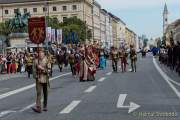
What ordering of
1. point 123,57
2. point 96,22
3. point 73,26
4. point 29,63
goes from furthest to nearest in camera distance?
point 96,22 < point 73,26 < point 123,57 < point 29,63

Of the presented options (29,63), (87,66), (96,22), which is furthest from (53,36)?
(96,22)

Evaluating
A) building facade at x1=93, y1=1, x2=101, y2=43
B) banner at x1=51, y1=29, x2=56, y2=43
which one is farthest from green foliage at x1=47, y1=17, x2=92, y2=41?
banner at x1=51, y1=29, x2=56, y2=43

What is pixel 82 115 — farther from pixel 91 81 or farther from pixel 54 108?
pixel 91 81

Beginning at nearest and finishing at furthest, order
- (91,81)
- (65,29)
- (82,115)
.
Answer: (82,115) < (91,81) < (65,29)

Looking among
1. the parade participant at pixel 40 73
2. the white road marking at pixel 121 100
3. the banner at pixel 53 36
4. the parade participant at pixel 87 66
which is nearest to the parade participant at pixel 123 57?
the parade participant at pixel 87 66

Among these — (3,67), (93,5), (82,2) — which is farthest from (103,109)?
(93,5)

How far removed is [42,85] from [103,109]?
1713 millimetres

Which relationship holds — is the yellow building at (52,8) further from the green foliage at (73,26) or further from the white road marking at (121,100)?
the white road marking at (121,100)

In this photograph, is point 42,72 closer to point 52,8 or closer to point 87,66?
point 87,66

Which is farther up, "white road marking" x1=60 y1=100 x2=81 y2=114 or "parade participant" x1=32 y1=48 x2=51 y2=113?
"parade participant" x1=32 y1=48 x2=51 y2=113

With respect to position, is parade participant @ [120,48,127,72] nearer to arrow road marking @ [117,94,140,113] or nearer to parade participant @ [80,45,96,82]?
parade participant @ [80,45,96,82]

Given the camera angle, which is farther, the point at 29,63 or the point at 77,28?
the point at 77,28

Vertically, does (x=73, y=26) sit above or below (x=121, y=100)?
above

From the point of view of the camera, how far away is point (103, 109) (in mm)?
15102
